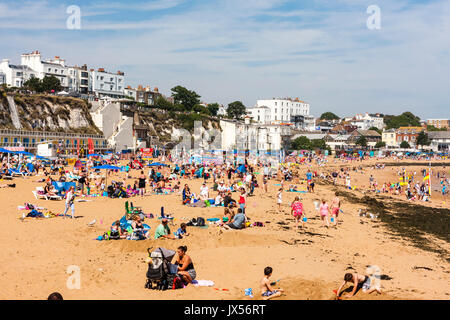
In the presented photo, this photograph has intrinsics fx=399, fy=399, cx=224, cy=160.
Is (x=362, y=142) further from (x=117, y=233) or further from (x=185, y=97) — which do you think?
(x=117, y=233)

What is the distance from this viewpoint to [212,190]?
25.1 meters

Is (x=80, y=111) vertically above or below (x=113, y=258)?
above

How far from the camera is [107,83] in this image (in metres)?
101

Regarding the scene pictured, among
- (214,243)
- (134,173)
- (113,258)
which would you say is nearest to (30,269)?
(113,258)

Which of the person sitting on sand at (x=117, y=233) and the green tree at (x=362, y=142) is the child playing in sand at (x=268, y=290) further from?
the green tree at (x=362, y=142)

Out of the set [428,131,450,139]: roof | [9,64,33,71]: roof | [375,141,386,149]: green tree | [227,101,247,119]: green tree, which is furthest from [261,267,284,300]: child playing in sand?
[428,131,450,139]: roof

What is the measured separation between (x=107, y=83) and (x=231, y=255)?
96.6m

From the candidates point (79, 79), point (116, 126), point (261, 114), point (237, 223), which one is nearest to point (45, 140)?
point (116, 126)

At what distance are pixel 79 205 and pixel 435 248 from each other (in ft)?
49.1

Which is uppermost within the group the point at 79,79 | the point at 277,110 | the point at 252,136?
the point at 79,79

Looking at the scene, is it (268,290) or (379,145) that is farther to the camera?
(379,145)

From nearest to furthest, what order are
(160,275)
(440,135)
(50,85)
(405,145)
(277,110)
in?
1. (160,275)
2. (50,85)
3. (405,145)
4. (440,135)
5. (277,110)

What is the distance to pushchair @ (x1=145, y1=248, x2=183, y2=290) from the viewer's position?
893 centimetres
